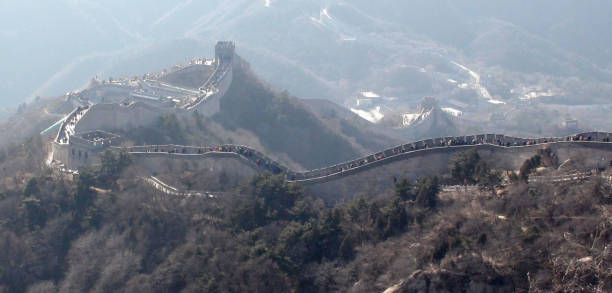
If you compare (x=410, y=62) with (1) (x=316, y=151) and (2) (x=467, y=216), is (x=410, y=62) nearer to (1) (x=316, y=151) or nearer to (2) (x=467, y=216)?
(1) (x=316, y=151)

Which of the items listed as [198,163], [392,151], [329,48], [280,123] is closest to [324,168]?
[392,151]

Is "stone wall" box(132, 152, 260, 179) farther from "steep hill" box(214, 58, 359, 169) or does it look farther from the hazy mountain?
the hazy mountain

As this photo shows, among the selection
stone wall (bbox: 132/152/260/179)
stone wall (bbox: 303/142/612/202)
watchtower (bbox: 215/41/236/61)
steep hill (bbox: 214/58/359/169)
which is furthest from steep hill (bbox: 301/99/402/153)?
stone wall (bbox: 303/142/612/202)

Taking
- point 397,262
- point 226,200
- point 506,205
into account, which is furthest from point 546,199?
point 226,200

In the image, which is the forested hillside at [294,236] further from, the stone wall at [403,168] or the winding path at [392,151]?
the winding path at [392,151]

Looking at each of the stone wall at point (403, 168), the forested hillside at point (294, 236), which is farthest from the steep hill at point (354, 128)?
the forested hillside at point (294, 236)

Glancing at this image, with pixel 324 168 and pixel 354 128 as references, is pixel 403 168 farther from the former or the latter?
pixel 354 128

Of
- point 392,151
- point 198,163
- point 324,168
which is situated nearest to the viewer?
point 392,151

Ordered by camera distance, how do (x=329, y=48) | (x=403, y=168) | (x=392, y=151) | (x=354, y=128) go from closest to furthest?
(x=403, y=168) < (x=392, y=151) < (x=354, y=128) < (x=329, y=48)

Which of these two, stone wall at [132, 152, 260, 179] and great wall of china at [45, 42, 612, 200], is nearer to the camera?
great wall of china at [45, 42, 612, 200]
